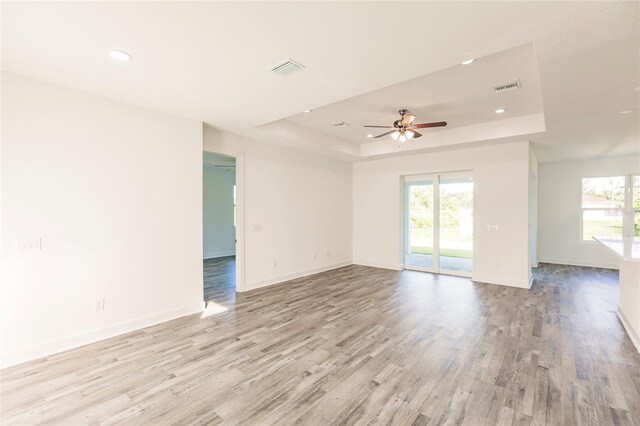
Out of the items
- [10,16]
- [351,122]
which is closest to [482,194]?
[351,122]

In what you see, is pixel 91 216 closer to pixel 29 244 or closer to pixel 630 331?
pixel 29 244

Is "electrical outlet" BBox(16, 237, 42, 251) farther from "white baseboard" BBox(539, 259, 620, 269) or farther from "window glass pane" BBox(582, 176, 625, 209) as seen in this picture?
"window glass pane" BBox(582, 176, 625, 209)

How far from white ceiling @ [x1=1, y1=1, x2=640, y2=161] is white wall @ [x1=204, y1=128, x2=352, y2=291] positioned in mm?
1933

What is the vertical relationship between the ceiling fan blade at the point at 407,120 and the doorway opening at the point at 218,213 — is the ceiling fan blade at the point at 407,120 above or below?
above

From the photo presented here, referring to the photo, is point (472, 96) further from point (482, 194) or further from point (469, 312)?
point (469, 312)

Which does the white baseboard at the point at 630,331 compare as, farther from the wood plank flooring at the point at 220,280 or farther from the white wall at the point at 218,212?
the white wall at the point at 218,212

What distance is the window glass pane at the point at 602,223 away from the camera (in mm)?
7098

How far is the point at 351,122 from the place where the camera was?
5.14 m

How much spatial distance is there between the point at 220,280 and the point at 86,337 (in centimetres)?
294

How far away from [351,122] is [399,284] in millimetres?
3202

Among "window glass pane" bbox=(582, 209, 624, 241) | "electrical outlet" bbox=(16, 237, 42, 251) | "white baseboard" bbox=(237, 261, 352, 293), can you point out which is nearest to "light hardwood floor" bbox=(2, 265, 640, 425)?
"white baseboard" bbox=(237, 261, 352, 293)

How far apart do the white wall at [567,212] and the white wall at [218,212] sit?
9.13 meters

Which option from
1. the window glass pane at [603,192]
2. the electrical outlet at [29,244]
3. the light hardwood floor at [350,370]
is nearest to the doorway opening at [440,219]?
the light hardwood floor at [350,370]

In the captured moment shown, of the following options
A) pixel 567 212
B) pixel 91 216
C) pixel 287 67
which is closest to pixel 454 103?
pixel 287 67
